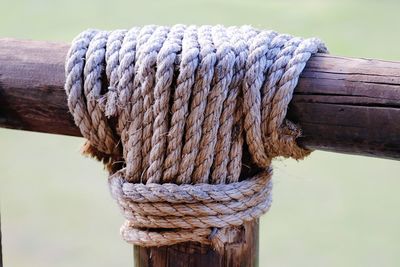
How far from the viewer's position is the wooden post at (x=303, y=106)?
0.79 m

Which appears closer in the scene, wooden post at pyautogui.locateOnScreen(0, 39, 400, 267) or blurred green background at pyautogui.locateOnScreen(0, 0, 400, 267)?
wooden post at pyautogui.locateOnScreen(0, 39, 400, 267)

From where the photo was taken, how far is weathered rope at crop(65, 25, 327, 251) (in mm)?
821

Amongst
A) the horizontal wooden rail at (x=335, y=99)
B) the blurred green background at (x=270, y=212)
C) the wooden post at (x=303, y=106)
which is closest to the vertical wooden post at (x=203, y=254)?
the wooden post at (x=303, y=106)

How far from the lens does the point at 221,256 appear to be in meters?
0.88

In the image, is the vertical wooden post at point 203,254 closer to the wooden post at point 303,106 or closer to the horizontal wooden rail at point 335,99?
the wooden post at point 303,106

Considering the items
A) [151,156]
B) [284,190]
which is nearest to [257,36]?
[151,156]

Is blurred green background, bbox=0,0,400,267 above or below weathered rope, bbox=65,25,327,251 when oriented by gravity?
below

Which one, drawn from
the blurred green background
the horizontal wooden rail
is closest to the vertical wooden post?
the horizontal wooden rail

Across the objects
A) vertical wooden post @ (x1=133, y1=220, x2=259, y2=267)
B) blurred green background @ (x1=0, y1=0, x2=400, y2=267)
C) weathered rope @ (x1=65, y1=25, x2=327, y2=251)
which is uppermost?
weathered rope @ (x1=65, y1=25, x2=327, y2=251)

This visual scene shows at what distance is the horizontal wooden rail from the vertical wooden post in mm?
132

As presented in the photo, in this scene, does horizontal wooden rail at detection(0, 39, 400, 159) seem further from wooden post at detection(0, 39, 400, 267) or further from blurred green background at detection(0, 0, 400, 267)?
blurred green background at detection(0, 0, 400, 267)

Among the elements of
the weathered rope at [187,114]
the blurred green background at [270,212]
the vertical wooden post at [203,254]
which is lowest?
the blurred green background at [270,212]

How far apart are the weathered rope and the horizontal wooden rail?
2 centimetres

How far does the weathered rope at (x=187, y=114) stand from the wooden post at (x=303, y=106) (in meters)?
0.02
